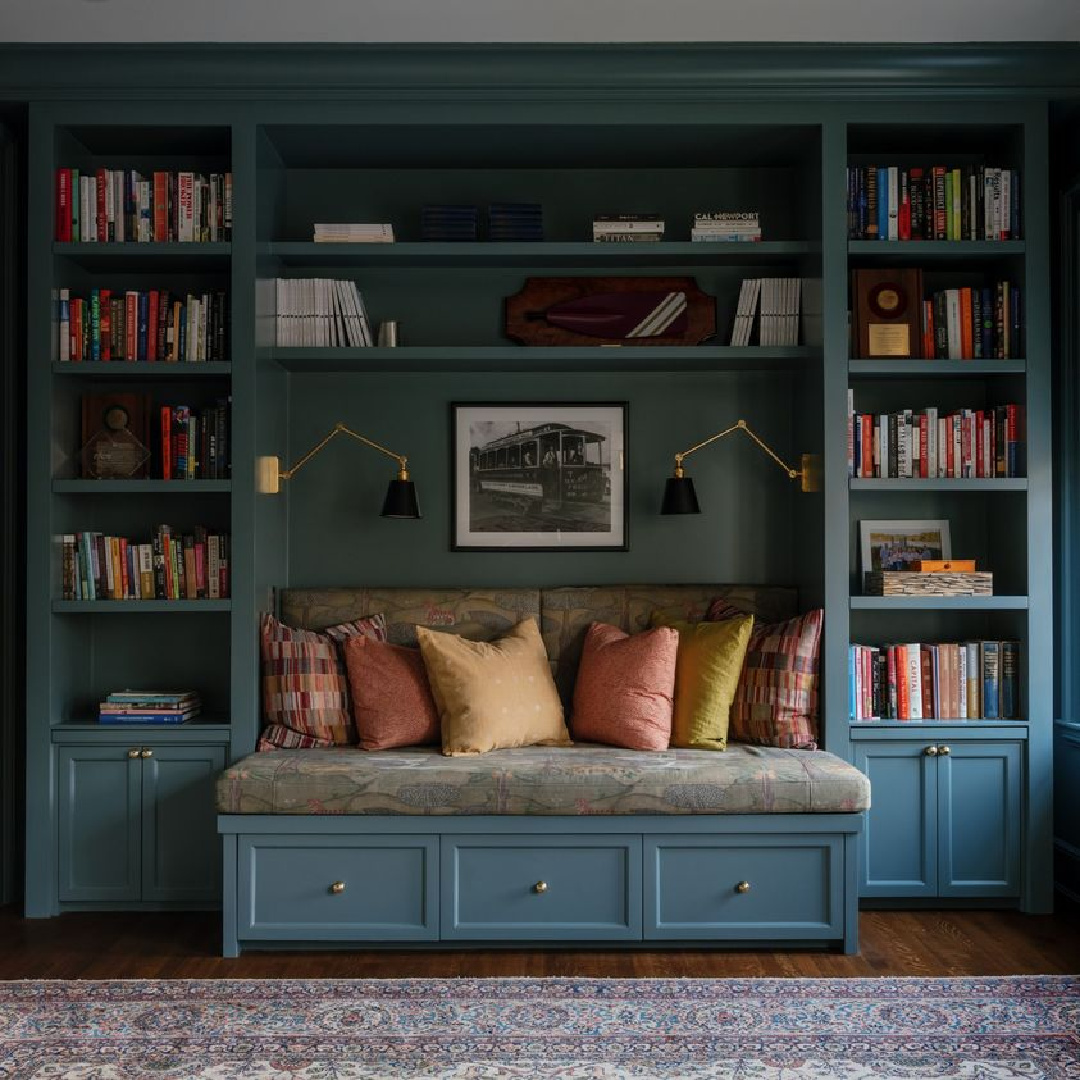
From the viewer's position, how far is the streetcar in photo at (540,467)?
413cm

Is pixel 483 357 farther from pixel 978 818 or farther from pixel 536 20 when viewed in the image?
pixel 978 818

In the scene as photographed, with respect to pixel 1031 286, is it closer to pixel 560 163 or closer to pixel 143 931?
pixel 560 163

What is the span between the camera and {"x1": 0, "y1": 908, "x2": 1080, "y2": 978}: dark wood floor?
317 centimetres

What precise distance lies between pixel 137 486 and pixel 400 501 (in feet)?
2.93

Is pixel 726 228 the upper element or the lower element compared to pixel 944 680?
upper

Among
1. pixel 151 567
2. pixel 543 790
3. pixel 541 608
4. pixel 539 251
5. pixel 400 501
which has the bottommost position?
pixel 543 790

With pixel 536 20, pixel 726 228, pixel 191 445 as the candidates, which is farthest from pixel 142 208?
pixel 726 228

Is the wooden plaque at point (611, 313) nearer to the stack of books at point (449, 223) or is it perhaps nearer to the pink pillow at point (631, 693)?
the stack of books at point (449, 223)

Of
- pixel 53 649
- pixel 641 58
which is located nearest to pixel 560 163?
pixel 641 58

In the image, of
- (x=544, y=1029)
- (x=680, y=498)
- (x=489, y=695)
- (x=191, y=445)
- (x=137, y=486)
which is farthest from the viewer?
(x=680, y=498)

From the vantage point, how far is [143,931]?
3.51 m

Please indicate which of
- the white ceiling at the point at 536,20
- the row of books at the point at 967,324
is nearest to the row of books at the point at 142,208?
the white ceiling at the point at 536,20

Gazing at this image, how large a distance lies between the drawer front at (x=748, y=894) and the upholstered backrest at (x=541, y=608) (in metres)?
0.89

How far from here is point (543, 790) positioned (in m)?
3.28
